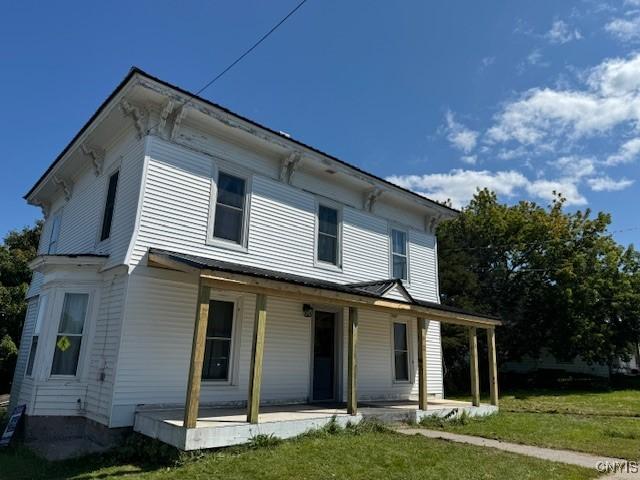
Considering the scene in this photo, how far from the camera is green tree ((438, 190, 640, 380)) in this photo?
2383 centimetres

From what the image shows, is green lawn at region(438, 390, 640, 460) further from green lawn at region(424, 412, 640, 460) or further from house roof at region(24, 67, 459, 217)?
house roof at region(24, 67, 459, 217)

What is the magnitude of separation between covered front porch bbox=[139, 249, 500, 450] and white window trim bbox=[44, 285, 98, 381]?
1.64 metres

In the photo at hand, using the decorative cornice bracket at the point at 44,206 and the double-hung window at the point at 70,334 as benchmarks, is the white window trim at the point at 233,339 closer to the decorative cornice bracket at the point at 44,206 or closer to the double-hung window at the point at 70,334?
the double-hung window at the point at 70,334

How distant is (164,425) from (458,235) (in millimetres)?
22874

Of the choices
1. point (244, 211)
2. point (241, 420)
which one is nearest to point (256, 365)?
point (241, 420)

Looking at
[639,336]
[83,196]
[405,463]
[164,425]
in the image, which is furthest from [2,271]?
[639,336]

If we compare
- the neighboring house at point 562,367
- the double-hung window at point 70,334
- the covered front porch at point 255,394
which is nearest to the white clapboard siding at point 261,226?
the covered front porch at point 255,394

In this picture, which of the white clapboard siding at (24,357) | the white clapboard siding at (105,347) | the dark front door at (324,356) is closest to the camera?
the white clapboard siding at (105,347)

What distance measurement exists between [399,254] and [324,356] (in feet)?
14.4

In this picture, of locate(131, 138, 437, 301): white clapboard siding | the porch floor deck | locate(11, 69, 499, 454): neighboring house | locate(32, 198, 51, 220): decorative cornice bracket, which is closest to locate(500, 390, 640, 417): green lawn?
locate(11, 69, 499, 454): neighboring house

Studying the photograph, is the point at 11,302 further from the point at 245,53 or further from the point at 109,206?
the point at 245,53

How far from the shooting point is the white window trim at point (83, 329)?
29.6 ft

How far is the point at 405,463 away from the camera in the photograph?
690cm

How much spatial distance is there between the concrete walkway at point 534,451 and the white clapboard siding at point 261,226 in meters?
4.54
